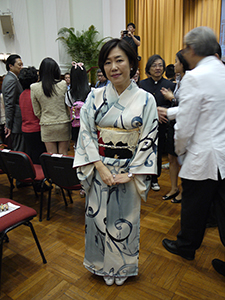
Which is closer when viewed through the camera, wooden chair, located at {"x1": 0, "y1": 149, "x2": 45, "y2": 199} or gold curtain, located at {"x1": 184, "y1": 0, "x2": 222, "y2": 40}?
wooden chair, located at {"x1": 0, "y1": 149, "x2": 45, "y2": 199}

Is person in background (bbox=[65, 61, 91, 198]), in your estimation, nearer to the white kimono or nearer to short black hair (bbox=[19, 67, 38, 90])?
short black hair (bbox=[19, 67, 38, 90])

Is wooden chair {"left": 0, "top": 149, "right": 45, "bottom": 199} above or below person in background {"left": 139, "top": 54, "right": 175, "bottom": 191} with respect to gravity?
below

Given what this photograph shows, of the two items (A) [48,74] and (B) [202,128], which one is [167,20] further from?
(B) [202,128]

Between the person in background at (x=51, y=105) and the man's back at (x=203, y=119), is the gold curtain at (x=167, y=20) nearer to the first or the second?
the person in background at (x=51, y=105)

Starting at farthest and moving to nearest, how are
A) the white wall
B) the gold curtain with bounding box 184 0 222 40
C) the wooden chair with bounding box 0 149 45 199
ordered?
the gold curtain with bounding box 184 0 222 40, the white wall, the wooden chair with bounding box 0 149 45 199

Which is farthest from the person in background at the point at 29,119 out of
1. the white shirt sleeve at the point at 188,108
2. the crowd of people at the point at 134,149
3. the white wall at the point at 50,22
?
the white wall at the point at 50,22

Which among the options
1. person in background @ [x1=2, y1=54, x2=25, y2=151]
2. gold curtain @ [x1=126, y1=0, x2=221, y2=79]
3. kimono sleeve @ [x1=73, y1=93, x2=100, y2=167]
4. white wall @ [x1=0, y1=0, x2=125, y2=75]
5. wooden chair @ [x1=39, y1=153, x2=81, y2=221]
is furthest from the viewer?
gold curtain @ [x1=126, y1=0, x2=221, y2=79]

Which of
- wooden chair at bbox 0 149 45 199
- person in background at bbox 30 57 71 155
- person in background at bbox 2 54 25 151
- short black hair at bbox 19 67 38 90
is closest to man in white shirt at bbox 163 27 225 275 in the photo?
wooden chair at bbox 0 149 45 199

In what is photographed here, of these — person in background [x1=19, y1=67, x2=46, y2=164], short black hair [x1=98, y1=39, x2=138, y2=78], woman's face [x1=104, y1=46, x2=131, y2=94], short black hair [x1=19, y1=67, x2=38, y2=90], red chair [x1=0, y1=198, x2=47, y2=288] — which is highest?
short black hair [x1=98, y1=39, x2=138, y2=78]

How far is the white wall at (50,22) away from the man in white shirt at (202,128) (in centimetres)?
582

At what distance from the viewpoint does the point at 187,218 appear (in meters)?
1.60

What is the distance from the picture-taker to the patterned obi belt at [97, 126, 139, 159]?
1366 mm

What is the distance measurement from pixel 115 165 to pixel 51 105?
137cm

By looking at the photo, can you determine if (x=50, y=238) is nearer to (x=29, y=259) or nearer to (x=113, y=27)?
(x=29, y=259)
